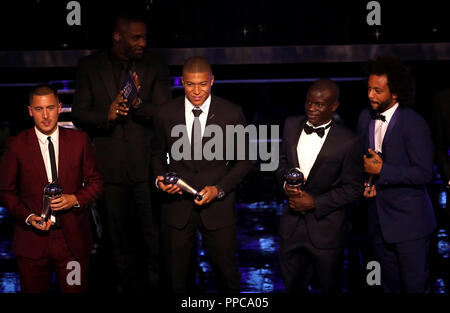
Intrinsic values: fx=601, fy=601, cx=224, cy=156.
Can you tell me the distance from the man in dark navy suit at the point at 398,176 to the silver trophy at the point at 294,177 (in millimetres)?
507

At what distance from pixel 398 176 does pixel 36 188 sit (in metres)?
2.09

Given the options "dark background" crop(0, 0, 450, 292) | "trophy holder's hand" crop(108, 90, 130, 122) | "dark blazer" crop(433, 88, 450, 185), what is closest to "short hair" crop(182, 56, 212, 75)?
"trophy holder's hand" crop(108, 90, 130, 122)

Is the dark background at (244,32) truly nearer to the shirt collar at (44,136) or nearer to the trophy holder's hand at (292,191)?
the trophy holder's hand at (292,191)

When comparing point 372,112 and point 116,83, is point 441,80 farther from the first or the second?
point 116,83

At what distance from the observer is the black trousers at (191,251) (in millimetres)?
3555

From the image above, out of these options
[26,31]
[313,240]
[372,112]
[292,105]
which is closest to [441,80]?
[292,105]

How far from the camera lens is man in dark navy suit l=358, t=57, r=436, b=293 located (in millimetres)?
3557

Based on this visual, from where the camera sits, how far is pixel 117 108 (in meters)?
3.92

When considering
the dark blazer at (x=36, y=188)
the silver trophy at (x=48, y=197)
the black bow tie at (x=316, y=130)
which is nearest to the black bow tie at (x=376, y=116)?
the black bow tie at (x=316, y=130)

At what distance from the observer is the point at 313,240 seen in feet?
11.5

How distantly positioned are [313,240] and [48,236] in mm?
1519

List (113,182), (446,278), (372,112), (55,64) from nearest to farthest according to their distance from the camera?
(372,112)
(113,182)
(446,278)
(55,64)

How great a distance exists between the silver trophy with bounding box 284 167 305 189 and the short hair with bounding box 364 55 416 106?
2.79ft

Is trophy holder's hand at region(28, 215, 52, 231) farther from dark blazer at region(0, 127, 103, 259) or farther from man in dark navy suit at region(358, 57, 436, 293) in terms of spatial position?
man in dark navy suit at region(358, 57, 436, 293)
